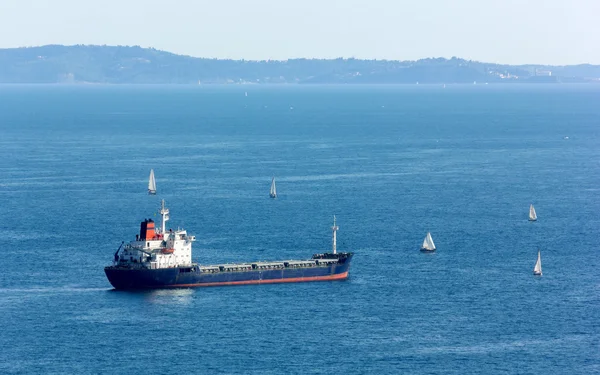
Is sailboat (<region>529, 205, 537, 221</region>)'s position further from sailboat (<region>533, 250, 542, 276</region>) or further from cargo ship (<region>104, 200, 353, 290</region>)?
cargo ship (<region>104, 200, 353, 290</region>)

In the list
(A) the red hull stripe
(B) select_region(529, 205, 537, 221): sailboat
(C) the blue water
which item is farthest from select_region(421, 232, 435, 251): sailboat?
(B) select_region(529, 205, 537, 221): sailboat

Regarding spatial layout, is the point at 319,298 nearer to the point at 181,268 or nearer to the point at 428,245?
the point at 181,268

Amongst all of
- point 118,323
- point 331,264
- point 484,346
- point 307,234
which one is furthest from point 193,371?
point 307,234

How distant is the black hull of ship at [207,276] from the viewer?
128m

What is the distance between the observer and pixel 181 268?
425 feet

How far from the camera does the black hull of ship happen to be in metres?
128

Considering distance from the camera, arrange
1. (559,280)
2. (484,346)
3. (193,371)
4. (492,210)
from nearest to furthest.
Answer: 1. (193,371)
2. (484,346)
3. (559,280)
4. (492,210)

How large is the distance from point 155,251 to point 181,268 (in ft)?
10.9

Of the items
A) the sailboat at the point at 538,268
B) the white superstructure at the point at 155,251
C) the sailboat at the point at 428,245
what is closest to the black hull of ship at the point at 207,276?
the white superstructure at the point at 155,251

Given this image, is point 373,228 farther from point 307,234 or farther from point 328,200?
point 328,200

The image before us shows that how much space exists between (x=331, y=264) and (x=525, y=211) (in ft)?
183

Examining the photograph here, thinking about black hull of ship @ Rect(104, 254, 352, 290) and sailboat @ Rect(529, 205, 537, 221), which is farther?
sailboat @ Rect(529, 205, 537, 221)

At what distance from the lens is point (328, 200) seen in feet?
629

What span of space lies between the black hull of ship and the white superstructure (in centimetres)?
137
